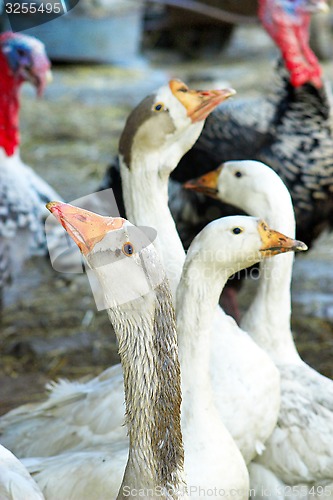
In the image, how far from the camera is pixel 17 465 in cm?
244

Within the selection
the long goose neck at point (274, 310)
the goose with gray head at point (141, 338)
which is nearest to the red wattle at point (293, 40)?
the long goose neck at point (274, 310)

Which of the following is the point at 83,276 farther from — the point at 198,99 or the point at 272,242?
the point at 272,242

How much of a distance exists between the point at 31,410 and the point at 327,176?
2171mm

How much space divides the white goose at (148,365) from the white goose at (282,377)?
1.38 ft

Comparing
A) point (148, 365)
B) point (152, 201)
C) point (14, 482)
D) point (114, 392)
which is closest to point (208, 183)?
point (152, 201)

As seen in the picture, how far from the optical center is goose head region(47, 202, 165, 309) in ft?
6.85

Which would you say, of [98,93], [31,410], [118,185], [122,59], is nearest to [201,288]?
[31,410]

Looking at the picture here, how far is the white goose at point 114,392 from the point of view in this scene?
301cm

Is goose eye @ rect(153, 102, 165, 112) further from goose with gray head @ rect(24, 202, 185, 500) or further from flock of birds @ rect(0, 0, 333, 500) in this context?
goose with gray head @ rect(24, 202, 185, 500)

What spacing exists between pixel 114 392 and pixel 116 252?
109 cm

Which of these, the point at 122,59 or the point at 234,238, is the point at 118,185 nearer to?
the point at 234,238

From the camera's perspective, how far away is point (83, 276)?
579 centimetres

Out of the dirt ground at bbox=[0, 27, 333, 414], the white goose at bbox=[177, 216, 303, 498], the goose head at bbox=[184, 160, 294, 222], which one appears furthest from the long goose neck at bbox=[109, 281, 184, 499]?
the dirt ground at bbox=[0, 27, 333, 414]

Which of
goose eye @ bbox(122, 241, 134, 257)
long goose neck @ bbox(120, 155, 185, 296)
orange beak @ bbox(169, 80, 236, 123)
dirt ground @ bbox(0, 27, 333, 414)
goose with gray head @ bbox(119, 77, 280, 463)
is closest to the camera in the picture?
goose eye @ bbox(122, 241, 134, 257)
